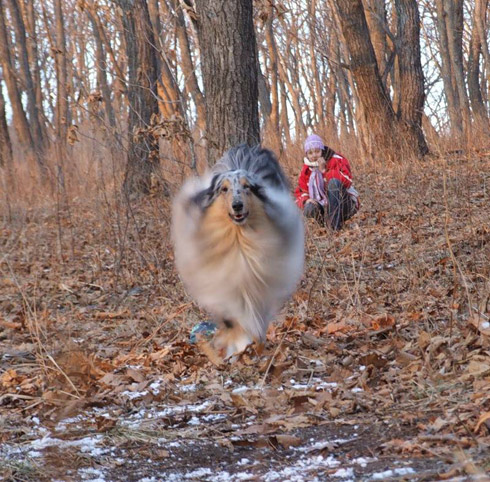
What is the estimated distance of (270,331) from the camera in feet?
16.2

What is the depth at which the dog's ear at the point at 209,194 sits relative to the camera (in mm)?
4539

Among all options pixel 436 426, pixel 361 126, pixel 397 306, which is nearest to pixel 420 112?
pixel 361 126

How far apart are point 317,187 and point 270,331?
127 inches

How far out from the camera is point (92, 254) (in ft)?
27.9

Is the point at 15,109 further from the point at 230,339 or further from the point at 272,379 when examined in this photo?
the point at 272,379

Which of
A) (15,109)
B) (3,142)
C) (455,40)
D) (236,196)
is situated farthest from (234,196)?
(15,109)

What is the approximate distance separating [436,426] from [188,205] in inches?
97.8

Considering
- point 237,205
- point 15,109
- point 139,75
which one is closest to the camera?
point 237,205

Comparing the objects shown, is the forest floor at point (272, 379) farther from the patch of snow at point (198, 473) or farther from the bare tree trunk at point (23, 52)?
the bare tree trunk at point (23, 52)

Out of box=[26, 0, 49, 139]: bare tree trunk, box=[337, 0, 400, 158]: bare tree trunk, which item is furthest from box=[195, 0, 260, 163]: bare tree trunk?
box=[26, 0, 49, 139]: bare tree trunk

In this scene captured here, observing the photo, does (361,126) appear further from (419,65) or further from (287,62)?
(287,62)

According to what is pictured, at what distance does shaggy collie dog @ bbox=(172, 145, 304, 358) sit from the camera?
452 cm

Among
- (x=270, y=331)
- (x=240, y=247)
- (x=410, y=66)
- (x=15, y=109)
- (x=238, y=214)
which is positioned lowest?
(x=270, y=331)

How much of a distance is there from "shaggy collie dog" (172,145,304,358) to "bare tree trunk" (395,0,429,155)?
7553mm
